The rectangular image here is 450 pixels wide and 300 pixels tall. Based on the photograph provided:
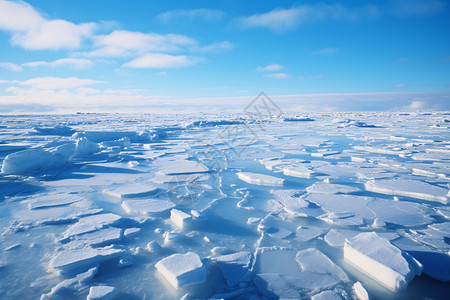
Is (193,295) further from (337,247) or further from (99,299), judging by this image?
(337,247)

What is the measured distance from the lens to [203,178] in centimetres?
537

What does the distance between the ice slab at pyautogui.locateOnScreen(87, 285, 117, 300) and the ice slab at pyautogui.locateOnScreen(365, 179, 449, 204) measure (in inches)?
172

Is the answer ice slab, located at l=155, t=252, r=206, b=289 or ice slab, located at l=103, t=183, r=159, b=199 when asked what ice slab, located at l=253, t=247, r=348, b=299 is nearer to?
ice slab, located at l=155, t=252, r=206, b=289

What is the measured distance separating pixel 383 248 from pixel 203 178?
12.1ft

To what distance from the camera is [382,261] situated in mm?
2111

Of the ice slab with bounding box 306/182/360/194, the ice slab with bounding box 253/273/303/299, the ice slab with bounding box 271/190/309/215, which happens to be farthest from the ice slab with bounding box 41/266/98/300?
the ice slab with bounding box 306/182/360/194

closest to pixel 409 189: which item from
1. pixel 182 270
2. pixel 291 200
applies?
pixel 291 200

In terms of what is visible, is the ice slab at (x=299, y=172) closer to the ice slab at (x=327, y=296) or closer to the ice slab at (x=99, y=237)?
the ice slab at (x=327, y=296)

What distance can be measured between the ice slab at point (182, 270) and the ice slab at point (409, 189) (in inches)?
146

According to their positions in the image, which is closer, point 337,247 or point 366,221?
point 337,247

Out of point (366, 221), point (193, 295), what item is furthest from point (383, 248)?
point (193, 295)

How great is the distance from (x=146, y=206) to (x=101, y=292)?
1.82 meters

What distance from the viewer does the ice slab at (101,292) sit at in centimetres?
188

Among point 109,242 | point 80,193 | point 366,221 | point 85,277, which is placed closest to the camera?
point 85,277
